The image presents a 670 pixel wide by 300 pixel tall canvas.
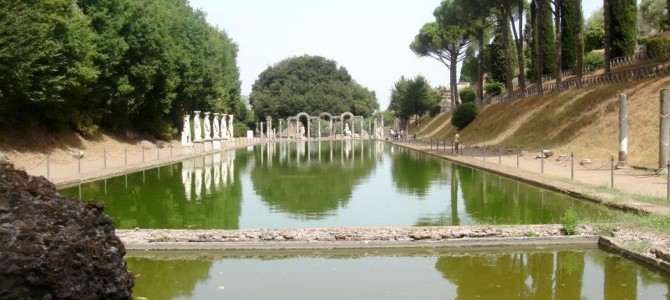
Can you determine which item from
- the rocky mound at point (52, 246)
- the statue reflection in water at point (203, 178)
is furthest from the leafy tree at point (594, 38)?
the rocky mound at point (52, 246)

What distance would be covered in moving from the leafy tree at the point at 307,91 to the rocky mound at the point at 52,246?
81.9 meters

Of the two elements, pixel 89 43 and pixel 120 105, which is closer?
pixel 89 43

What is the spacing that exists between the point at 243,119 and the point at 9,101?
66.9 m

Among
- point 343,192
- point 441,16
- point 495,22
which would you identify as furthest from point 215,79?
point 343,192

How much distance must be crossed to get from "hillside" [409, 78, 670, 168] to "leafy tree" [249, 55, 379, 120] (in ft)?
146

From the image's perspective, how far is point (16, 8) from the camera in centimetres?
2284

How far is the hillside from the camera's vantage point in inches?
995

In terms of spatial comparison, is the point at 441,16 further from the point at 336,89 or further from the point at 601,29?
the point at 336,89

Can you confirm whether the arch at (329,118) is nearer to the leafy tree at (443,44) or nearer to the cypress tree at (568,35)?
the leafy tree at (443,44)

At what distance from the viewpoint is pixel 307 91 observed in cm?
8950

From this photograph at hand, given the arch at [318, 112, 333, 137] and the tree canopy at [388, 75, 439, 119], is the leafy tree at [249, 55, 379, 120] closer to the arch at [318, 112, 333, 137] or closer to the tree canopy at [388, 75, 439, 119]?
the arch at [318, 112, 333, 137]

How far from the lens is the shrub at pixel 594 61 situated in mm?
48000

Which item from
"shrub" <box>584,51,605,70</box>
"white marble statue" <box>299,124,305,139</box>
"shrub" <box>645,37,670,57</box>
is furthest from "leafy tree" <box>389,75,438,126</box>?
"shrub" <box>645,37,670,57</box>

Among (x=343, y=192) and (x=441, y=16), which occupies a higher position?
(x=441, y=16)
